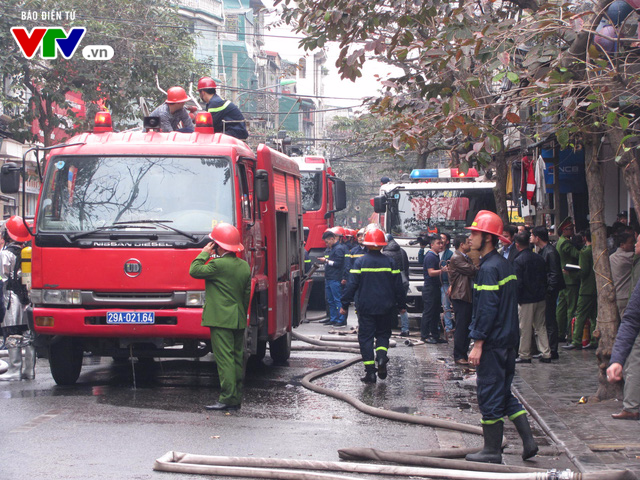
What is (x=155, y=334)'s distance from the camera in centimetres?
933

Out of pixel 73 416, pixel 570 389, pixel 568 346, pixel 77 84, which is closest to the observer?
pixel 73 416

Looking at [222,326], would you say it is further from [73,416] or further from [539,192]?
[539,192]

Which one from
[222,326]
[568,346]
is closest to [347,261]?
[568,346]

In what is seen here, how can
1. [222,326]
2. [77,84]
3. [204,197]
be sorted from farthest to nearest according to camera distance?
[77,84] < [204,197] < [222,326]

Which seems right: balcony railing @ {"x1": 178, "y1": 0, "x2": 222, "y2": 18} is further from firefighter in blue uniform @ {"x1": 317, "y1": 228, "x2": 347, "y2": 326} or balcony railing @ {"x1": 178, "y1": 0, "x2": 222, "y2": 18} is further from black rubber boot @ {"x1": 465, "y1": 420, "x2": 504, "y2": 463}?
black rubber boot @ {"x1": 465, "y1": 420, "x2": 504, "y2": 463}

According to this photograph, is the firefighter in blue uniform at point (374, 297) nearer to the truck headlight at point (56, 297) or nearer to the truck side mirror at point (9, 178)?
the truck headlight at point (56, 297)

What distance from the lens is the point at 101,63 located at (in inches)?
974

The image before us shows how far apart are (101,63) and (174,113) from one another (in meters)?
14.6

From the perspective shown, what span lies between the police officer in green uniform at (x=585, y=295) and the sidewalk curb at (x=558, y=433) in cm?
341

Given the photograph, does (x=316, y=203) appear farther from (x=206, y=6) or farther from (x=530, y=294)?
(x=206, y=6)

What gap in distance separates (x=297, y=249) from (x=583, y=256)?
442cm

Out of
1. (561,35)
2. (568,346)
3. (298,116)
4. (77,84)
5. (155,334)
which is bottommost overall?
(568,346)

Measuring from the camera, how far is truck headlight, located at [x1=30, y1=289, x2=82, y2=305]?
934 cm

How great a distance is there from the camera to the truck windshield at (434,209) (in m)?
19.3
